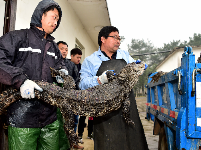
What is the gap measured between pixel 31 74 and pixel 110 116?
1.24m

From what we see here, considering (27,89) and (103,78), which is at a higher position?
(103,78)

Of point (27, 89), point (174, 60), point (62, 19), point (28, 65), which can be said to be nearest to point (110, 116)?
point (27, 89)

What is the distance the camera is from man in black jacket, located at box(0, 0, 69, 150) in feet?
5.45

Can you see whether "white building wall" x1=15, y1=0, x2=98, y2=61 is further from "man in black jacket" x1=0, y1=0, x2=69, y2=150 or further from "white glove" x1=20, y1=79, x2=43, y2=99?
"white glove" x1=20, y1=79, x2=43, y2=99

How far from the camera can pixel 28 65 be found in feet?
6.03

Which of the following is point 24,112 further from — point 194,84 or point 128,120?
point 194,84

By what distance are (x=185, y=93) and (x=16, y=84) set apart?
1.91 meters

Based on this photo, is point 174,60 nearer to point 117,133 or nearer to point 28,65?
point 117,133

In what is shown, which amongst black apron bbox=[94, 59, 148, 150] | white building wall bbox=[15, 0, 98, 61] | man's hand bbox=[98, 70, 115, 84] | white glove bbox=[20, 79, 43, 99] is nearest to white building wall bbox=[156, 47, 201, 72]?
white building wall bbox=[15, 0, 98, 61]

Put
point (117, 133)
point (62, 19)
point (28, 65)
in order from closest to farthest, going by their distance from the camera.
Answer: point (28, 65)
point (117, 133)
point (62, 19)

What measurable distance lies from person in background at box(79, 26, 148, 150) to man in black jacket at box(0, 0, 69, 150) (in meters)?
0.57

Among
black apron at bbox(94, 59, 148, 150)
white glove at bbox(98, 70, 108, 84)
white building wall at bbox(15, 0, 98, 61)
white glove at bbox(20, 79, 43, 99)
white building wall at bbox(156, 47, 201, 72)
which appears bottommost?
black apron at bbox(94, 59, 148, 150)

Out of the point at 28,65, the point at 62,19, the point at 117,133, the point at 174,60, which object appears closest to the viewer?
the point at 28,65

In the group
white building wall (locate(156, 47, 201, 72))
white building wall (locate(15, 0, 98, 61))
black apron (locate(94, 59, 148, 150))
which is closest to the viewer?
black apron (locate(94, 59, 148, 150))
